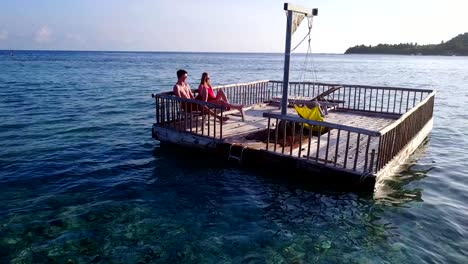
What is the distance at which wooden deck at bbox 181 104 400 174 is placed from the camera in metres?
9.05

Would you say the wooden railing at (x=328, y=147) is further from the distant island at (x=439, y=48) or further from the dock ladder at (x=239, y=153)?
the distant island at (x=439, y=48)

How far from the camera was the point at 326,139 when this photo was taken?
1115 cm

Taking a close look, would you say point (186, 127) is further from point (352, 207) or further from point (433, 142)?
point (433, 142)

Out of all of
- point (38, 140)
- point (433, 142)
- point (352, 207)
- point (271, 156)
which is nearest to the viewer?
point (352, 207)

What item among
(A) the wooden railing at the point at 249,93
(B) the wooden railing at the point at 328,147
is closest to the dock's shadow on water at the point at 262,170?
(B) the wooden railing at the point at 328,147

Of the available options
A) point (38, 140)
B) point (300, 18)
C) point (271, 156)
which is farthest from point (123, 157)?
point (300, 18)

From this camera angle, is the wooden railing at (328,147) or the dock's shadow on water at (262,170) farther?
the dock's shadow on water at (262,170)

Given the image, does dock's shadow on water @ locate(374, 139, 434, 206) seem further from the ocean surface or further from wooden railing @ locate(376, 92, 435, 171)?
wooden railing @ locate(376, 92, 435, 171)

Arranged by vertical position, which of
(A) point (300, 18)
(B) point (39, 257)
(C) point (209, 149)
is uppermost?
(A) point (300, 18)

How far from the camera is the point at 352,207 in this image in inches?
320

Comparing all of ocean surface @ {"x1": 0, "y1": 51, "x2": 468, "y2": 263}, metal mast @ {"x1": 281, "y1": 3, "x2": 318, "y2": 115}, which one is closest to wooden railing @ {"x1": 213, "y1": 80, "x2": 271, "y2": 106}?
ocean surface @ {"x1": 0, "y1": 51, "x2": 468, "y2": 263}

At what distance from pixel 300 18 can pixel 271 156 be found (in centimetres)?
398

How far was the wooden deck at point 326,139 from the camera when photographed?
29.7 feet

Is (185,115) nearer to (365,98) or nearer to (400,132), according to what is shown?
(400,132)
